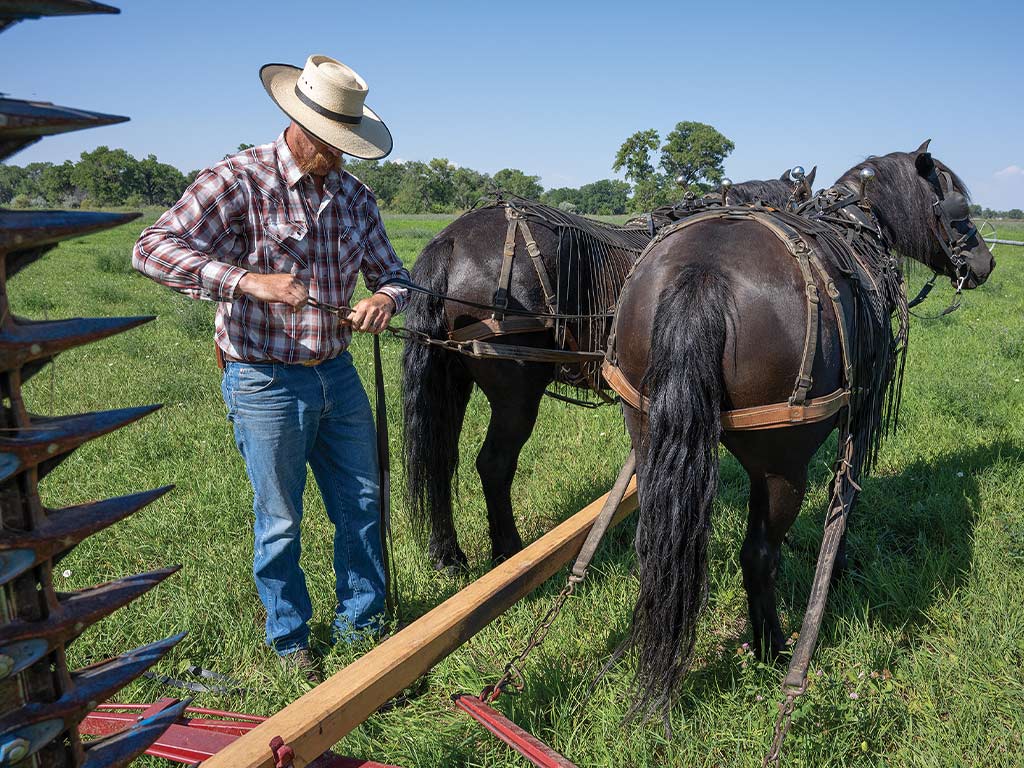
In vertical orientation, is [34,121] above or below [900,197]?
below

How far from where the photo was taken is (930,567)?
3.37 metres

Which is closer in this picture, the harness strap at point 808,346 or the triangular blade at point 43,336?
the triangular blade at point 43,336

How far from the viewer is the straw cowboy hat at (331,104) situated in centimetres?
235

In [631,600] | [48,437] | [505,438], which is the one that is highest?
[48,437]

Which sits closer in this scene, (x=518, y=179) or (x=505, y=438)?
(x=505, y=438)

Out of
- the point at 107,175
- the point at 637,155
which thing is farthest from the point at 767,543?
the point at 107,175

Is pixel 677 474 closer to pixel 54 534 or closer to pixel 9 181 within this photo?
pixel 54 534

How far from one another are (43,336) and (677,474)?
1.82m

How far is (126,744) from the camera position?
108 cm

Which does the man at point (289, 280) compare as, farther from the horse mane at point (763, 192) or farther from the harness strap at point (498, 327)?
the horse mane at point (763, 192)

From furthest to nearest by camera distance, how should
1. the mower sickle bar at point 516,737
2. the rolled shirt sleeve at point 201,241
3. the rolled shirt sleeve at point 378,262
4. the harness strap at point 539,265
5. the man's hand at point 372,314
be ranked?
the harness strap at point 539,265 < the rolled shirt sleeve at point 378,262 < the man's hand at point 372,314 < the rolled shirt sleeve at point 201,241 < the mower sickle bar at point 516,737

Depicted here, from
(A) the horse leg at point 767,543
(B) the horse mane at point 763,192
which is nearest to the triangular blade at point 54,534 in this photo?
(A) the horse leg at point 767,543

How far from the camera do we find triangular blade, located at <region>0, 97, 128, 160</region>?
2.76 feet

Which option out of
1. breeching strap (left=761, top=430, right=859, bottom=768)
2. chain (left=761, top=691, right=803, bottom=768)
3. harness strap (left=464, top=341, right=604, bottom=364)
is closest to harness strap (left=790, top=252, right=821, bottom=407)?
breeching strap (left=761, top=430, right=859, bottom=768)
